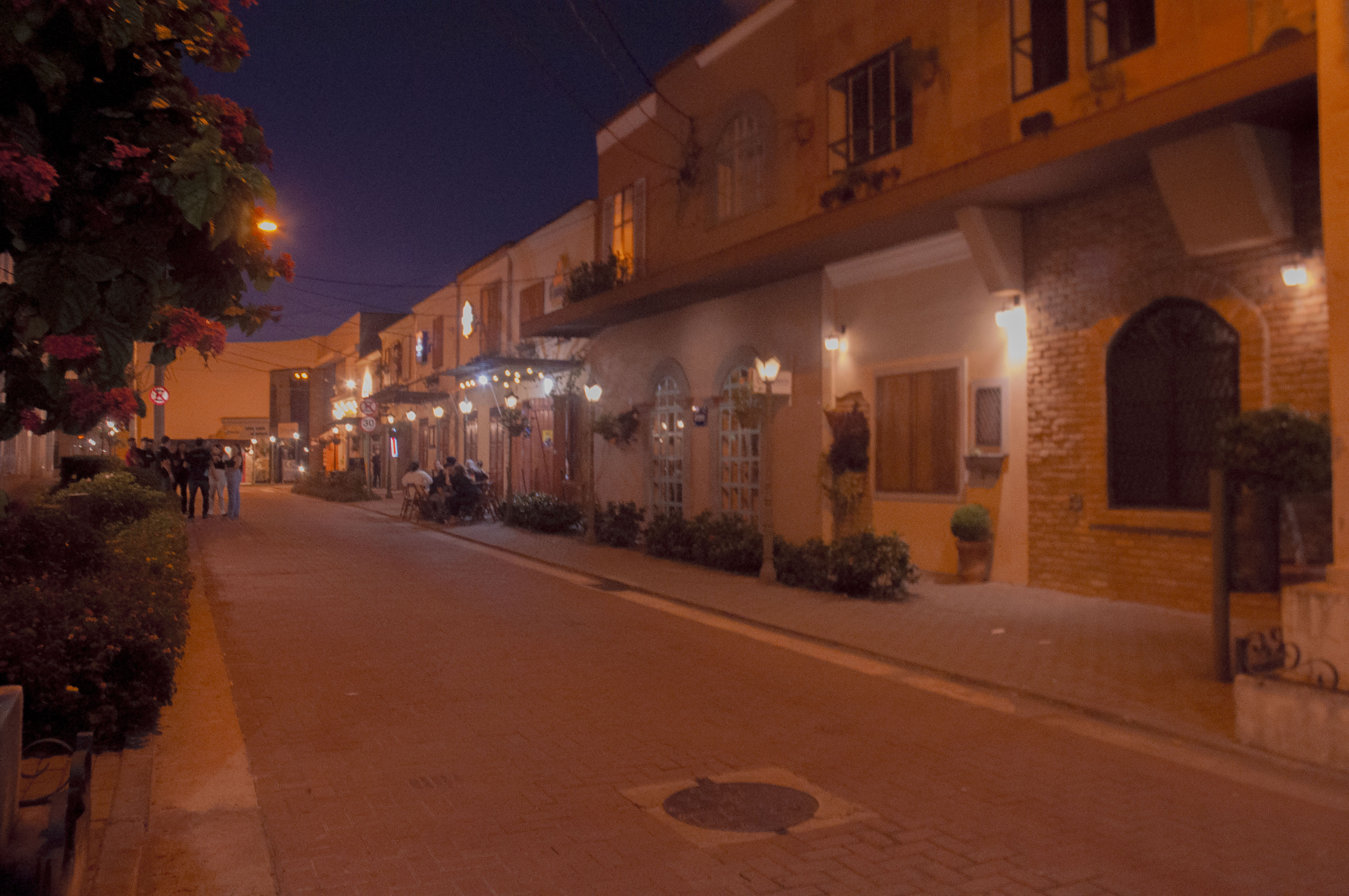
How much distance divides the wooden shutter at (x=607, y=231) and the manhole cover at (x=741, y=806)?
17510mm

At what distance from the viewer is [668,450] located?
1944 centimetres

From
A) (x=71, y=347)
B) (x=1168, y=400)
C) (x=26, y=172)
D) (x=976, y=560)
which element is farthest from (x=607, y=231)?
(x=26, y=172)

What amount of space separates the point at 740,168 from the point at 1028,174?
749cm

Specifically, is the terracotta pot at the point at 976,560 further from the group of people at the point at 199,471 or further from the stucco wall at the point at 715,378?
the group of people at the point at 199,471

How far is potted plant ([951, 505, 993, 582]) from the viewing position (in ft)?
40.4

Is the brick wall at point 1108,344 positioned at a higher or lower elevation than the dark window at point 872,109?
lower

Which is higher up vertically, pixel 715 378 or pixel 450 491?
pixel 715 378

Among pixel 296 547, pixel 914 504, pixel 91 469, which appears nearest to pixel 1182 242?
pixel 914 504

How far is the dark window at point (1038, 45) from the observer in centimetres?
Result: 1149

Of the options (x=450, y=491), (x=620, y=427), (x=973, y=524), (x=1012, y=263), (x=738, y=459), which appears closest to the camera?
(x=1012, y=263)

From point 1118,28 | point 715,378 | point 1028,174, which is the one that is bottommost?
point 715,378

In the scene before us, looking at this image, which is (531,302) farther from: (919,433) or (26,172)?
(26,172)

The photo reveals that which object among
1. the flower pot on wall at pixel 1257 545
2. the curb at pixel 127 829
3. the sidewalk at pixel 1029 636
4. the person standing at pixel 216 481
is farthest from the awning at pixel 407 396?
the flower pot on wall at pixel 1257 545

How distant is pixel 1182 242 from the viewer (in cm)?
1008
